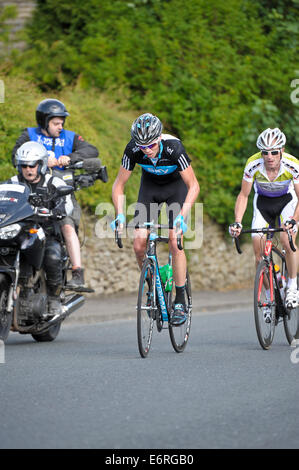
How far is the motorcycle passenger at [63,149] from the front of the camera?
1013 cm

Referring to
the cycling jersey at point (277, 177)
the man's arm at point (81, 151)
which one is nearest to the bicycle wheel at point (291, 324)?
the cycling jersey at point (277, 177)

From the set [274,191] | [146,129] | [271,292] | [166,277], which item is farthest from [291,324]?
[146,129]

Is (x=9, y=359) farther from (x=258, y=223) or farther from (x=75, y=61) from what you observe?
(x=75, y=61)

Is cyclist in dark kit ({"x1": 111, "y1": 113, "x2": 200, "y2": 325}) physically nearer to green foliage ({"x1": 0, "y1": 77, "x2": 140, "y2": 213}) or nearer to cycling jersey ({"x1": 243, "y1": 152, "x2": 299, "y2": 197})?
cycling jersey ({"x1": 243, "y1": 152, "x2": 299, "y2": 197})

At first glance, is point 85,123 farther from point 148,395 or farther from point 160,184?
point 148,395

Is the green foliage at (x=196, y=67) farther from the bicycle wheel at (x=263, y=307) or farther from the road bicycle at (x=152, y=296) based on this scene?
the road bicycle at (x=152, y=296)

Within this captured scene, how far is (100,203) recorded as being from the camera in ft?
50.5

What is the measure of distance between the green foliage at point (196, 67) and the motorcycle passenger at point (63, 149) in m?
7.15

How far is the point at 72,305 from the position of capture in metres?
10.0

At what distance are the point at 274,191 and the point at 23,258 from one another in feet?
8.83

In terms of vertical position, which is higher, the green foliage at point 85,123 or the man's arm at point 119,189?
the man's arm at point 119,189
